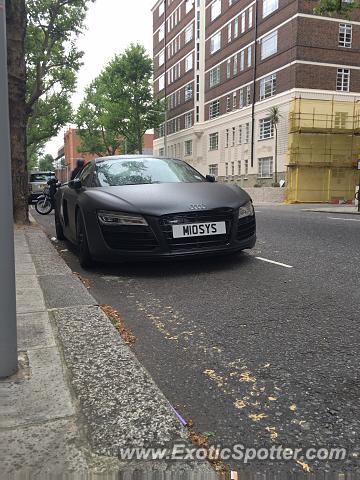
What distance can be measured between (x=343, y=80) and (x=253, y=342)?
1451 inches

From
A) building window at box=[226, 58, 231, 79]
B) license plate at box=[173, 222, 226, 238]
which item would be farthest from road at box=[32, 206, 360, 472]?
building window at box=[226, 58, 231, 79]

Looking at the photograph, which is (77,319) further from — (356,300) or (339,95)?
(339,95)

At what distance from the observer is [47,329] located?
10.1 ft

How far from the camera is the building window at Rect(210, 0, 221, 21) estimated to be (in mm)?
47350

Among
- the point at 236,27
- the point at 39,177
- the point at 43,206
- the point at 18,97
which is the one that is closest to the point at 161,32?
the point at 236,27

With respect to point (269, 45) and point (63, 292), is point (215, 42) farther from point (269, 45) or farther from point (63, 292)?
point (63, 292)

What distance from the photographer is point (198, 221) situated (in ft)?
16.5

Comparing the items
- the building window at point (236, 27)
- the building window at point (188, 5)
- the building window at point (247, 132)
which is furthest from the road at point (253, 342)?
the building window at point (188, 5)

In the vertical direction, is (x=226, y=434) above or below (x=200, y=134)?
below

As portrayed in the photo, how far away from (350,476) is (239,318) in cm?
192

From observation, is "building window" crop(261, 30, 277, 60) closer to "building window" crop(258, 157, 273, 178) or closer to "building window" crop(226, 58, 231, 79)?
"building window" crop(226, 58, 231, 79)

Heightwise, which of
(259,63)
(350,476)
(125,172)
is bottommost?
(350,476)

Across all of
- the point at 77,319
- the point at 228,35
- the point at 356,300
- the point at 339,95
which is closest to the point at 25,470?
the point at 77,319

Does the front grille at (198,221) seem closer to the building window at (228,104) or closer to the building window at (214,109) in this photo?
the building window at (228,104)
